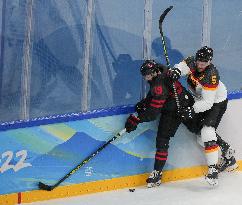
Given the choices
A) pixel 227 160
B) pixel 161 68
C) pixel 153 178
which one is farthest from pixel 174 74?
pixel 227 160

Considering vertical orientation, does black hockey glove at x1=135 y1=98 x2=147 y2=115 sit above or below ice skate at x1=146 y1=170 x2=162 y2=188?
above

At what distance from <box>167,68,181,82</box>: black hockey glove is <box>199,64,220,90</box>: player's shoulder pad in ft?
0.64

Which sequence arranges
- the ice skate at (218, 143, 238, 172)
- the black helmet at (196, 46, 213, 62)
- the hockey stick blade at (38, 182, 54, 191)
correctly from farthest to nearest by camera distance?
the ice skate at (218, 143, 238, 172)
the hockey stick blade at (38, 182, 54, 191)
the black helmet at (196, 46, 213, 62)

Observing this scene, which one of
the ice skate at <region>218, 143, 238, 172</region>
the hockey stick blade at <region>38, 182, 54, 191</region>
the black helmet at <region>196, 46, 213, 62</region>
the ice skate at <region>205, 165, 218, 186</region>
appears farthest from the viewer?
the ice skate at <region>218, 143, 238, 172</region>

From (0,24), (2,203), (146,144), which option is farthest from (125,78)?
(2,203)

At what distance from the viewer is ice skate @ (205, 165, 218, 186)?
383cm

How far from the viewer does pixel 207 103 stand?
3738 millimetres

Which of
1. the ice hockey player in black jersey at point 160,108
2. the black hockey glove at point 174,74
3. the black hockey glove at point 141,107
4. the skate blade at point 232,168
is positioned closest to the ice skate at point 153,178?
the ice hockey player in black jersey at point 160,108

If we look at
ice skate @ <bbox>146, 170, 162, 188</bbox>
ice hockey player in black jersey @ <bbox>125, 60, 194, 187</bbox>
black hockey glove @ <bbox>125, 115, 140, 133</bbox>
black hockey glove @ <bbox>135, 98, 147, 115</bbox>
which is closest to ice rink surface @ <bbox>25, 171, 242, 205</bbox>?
ice skate @ <bbox>146, 170, 162, 188</bbox>

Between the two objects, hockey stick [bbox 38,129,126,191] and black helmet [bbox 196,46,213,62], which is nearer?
black helmet [bbox 196,46,213,62]

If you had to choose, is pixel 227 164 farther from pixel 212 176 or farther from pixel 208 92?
pixel 208 92

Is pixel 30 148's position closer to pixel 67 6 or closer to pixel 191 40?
pixel 67 6

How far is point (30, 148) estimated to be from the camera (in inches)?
146

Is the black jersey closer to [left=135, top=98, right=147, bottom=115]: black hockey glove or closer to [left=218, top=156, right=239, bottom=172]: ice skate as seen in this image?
[left=135, top=98, right=147, bottom=115]: black hockey glove
